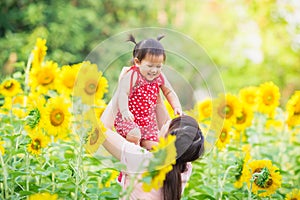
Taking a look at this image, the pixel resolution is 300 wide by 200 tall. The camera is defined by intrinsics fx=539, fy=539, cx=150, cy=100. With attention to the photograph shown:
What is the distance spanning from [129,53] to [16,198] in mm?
665

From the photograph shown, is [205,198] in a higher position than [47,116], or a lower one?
lower

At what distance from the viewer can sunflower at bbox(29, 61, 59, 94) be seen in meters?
2.29

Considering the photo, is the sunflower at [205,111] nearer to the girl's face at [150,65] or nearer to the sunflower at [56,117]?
the sunflower at [56,117]

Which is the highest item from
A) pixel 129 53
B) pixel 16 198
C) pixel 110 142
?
pixel 129 53

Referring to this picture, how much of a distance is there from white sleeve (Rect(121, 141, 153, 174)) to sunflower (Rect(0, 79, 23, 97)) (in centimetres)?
97

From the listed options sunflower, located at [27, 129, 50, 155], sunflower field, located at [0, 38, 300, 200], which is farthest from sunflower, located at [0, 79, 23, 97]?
sunflower, located at [27, 129, 50, 155]

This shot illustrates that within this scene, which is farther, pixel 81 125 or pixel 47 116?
pixel 47 116

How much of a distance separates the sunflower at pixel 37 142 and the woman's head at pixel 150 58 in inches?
22.8

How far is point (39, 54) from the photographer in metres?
2.39

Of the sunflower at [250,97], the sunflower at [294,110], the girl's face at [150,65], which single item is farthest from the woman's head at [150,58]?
the sunflower at [250,97]

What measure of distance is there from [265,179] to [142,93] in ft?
1.98

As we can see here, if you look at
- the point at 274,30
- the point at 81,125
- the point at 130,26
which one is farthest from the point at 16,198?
the point at 274,30

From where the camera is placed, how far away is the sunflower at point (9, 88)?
231 cm

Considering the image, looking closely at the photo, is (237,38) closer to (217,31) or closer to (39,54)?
(217,31)
